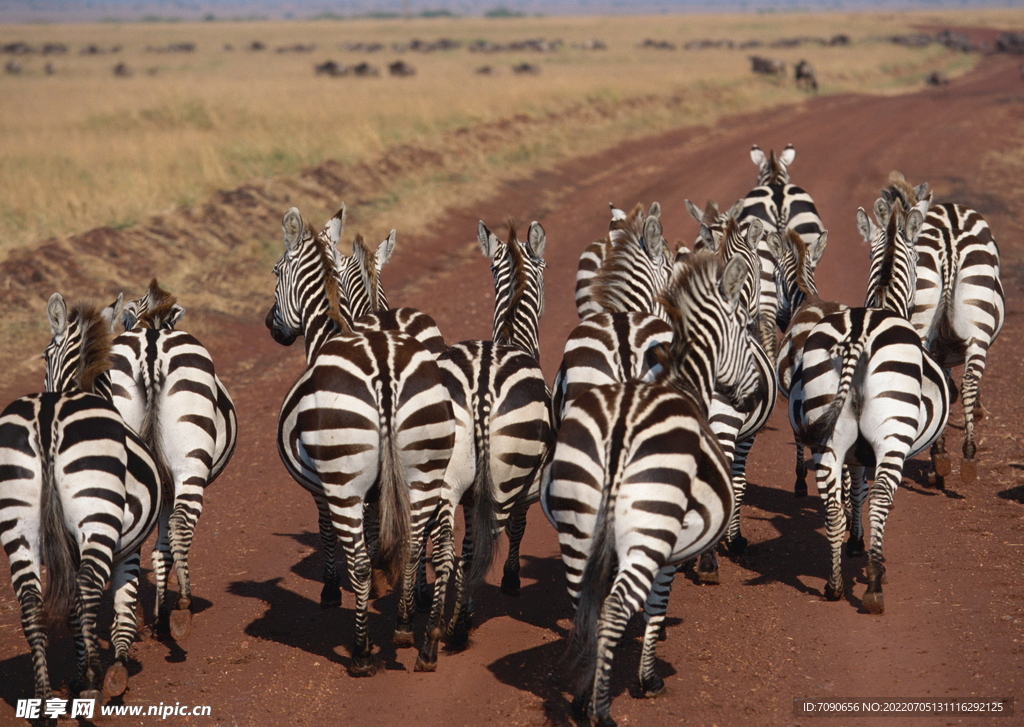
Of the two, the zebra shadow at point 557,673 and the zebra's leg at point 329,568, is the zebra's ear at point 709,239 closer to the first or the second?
the zebra shadow at point 557,673

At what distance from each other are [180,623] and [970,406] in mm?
6726

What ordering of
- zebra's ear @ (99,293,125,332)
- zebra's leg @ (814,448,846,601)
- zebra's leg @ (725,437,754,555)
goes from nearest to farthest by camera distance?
zebra's ear @ (99,293,125,332) → zebra's leg @ (814,448,846,601) → zebra's leg @ (725,437,754,555)

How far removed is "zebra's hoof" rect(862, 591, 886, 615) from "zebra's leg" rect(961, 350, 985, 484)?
2.59 metres

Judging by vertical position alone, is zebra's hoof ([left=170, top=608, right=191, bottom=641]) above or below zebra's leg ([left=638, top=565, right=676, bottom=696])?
below

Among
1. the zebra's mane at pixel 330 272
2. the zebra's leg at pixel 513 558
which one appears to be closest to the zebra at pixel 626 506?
the zebra's leg at pixel 513 558

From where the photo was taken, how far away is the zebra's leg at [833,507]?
661 centimetres

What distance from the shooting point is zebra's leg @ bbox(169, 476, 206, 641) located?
6078 millimetres

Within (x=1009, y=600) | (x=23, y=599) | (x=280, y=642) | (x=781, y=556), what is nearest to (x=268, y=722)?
(x=280, y=642)

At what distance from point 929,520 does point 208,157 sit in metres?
17.2

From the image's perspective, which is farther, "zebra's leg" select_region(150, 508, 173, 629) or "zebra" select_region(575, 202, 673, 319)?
"zebra" select_region(575, 202, 673, 319)

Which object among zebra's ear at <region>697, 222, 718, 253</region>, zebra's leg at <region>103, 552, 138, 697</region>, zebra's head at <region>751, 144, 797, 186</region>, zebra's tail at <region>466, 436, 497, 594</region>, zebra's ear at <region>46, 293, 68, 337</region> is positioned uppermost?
zebra's head at <region>751, 144, 797, 186</region>

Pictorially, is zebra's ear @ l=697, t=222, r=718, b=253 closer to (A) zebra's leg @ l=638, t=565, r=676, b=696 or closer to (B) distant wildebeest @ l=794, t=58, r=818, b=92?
(A) zebra's leg @ l=638, t=565, r=676, b=696

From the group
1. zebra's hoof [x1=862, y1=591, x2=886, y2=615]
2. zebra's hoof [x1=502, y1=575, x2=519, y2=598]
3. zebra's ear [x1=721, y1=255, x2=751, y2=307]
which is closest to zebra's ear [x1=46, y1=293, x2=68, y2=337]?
zebra's hoof [x1=502, y1=575, x2=519, y2=598]

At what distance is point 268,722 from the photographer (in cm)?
541
